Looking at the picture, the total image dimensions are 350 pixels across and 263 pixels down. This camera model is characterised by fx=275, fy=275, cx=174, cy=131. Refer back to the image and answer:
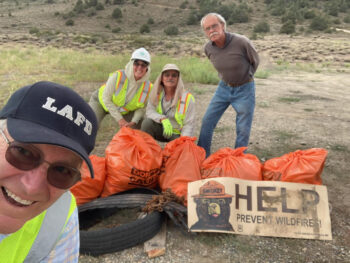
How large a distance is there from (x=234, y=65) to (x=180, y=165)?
1496 mm

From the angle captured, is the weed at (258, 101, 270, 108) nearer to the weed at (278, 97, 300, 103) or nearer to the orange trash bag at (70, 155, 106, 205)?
the weed at (278, 97, 300, 103)

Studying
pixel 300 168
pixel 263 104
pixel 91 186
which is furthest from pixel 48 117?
pixel 263 104

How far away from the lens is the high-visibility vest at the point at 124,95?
3598mm

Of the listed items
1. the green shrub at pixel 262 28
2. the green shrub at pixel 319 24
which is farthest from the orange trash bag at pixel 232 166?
the green shrub at pixel 319 24

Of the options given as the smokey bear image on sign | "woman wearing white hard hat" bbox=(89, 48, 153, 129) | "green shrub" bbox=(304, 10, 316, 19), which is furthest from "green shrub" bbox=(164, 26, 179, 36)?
the smokey bear image on sign

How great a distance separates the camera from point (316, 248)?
2.29 meters

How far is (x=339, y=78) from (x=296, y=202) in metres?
10.4

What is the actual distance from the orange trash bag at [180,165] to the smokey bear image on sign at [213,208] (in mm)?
234

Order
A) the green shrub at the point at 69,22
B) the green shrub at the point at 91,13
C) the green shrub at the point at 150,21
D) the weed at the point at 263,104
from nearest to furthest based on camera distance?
the weed at the point at 263,104
the green shrub at the point at 69,22
the green shrub at the point at 150,21
the green shrub at the point at 91,13

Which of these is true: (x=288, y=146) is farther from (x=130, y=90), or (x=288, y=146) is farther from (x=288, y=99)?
(x=288, y=99)

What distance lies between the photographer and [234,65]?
11.2 feet

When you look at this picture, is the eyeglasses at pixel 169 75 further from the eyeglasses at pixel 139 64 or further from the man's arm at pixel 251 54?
the man's arm at pixel 251 54

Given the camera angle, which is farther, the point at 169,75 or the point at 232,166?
the point at 169,75

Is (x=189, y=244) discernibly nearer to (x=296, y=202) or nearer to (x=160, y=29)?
(x=296, y=202)
